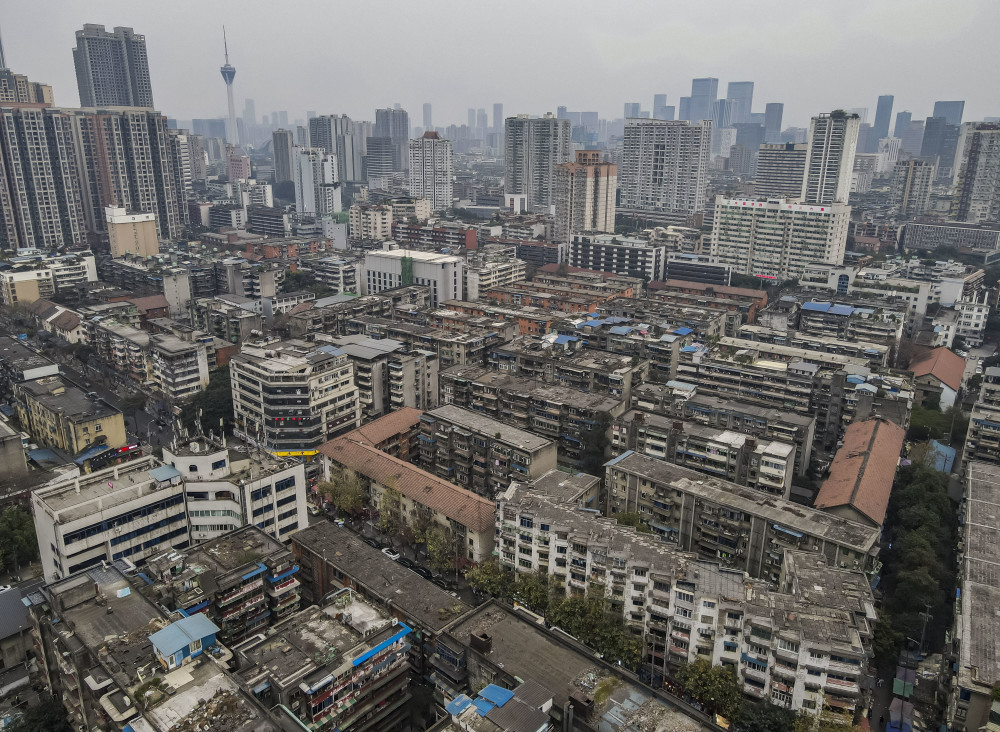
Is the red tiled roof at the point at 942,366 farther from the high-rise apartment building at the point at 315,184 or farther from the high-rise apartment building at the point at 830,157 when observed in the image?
the high-rise apartment building at the point at 315,184

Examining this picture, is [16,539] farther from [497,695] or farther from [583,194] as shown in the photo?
[583,194]

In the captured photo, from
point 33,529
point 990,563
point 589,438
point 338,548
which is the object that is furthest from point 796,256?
point 33,529

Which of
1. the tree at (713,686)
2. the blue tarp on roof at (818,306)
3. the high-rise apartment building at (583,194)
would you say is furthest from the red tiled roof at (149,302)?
the blue tarp on roof at (818,306)

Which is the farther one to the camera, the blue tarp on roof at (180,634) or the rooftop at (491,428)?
the rooftop at (491,428)

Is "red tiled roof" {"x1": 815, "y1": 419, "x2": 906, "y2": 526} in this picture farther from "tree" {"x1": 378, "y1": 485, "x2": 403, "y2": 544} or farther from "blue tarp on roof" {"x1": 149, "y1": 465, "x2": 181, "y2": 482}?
"blue tarp on roof" {"x1": 149, "y1": 465, "x2": 181, "y2": 482}

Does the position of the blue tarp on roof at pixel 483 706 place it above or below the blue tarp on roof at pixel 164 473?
below
